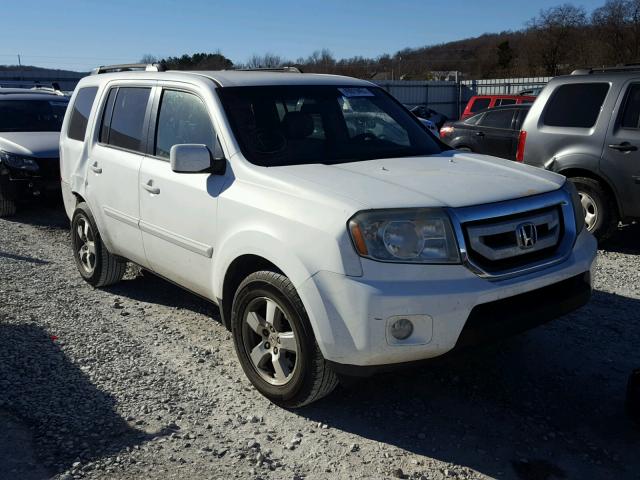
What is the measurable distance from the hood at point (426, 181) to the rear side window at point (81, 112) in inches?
111

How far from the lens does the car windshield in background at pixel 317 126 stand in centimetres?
412

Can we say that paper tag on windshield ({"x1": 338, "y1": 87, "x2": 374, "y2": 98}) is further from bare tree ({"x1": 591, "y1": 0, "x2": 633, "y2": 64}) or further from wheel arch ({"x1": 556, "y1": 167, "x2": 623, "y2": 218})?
bare tree ({"x1": 591, "y1": 0, "x2": 633, "y2": 64})

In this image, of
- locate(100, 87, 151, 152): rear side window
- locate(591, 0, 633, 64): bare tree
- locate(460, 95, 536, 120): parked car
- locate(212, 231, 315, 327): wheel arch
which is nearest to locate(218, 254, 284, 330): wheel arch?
locate(212, 231, 315, 327): wheel arch

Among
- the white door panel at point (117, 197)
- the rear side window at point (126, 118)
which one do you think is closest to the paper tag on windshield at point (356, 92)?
the rear side window at point (126, 118)

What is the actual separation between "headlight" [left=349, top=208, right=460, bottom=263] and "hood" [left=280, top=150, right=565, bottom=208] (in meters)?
0.06

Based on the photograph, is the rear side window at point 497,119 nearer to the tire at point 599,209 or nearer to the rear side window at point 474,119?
the rear side window at point 474,119

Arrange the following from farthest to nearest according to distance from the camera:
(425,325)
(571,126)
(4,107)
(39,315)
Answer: (4,107)
(571,126)
(39,315)
(425,325)

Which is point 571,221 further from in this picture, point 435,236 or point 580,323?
point 580,323

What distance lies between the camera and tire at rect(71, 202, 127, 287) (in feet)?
18.7

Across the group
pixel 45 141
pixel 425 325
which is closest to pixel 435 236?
pixel 425 325

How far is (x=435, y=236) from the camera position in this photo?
3186 millimetres

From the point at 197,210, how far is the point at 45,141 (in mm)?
6310

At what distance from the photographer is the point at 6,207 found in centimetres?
939

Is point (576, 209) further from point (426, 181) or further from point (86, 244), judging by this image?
point (86, 244)
